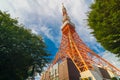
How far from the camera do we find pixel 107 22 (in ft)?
35.1

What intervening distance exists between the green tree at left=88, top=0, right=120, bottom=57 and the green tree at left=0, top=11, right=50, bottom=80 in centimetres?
668

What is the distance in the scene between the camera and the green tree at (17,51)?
13430 mm

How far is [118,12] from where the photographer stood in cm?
997

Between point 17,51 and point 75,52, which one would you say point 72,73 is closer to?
point 75,52

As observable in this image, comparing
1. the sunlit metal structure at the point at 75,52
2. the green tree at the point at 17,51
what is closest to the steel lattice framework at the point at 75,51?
the sunlit metal structure at the point at 75,52

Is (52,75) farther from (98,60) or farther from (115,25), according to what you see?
(115,25)

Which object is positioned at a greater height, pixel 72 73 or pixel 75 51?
pixel 75 51

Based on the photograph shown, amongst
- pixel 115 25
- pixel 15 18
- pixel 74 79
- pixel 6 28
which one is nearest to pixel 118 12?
pixel 115 25

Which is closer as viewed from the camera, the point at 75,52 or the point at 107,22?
the point at 107,22

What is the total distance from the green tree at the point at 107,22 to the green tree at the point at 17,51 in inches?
263

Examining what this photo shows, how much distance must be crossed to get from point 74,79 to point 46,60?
17109 millimetres

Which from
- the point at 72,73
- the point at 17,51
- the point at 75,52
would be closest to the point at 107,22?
the point at 17,51

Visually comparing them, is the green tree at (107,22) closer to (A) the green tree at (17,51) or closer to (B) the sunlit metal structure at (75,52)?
(A) the green tree at (17,51)

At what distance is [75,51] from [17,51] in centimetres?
3163
